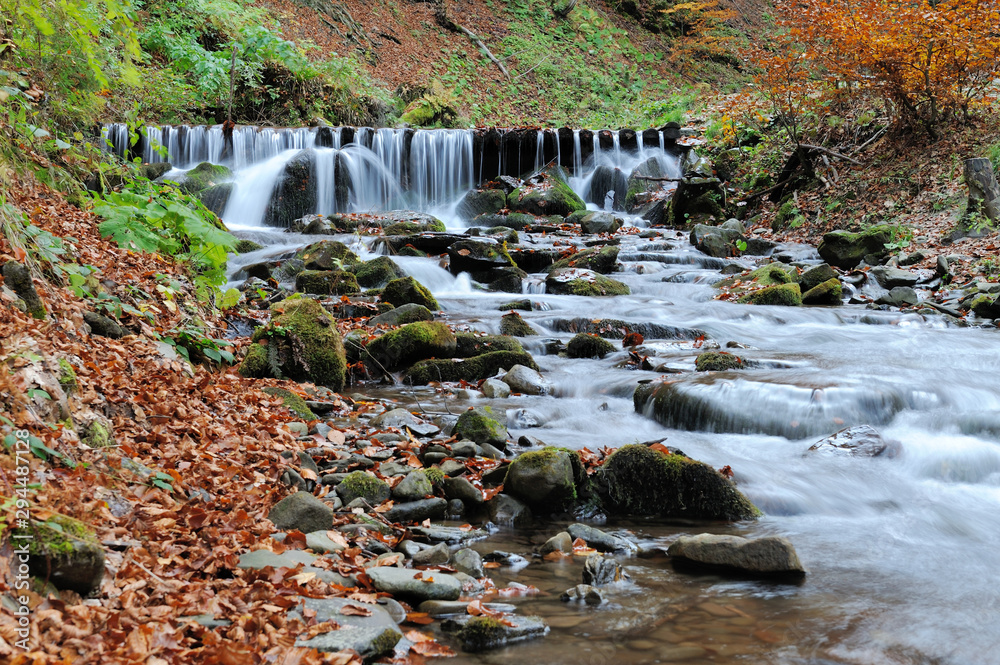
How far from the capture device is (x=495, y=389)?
701 cm

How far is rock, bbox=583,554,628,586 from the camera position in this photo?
11.5 feet

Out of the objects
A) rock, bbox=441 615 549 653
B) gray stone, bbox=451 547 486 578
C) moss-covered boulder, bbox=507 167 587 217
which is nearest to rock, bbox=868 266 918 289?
moss-covered boulder, bbox=507 167 587 217

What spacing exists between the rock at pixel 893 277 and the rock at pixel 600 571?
33.1 feet

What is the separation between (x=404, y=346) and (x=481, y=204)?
1068 cm

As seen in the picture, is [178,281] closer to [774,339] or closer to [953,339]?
[774,339]

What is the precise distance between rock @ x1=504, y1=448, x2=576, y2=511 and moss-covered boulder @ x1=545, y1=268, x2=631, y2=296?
709cm

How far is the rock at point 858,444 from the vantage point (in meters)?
5.53

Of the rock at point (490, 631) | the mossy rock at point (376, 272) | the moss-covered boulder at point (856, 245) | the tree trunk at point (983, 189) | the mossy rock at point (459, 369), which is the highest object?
the tree trunk at point (983, 189)

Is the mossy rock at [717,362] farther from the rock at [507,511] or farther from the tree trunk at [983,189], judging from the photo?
the tree trunk at [983,189]

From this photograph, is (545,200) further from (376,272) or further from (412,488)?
(412,488)

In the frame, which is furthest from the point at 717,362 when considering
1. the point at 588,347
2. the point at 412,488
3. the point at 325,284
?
the point at 325,284

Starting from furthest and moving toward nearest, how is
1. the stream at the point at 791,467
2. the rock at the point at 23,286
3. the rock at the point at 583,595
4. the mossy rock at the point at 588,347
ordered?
the mossy rock at the point at 588,347, the rock at the point at 23,286, the rock at the point at 583,595, the stream at the point at 791,467

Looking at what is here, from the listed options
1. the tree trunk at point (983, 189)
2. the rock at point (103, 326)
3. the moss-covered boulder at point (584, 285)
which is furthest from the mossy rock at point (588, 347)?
the tree trunk at point (983, 189)

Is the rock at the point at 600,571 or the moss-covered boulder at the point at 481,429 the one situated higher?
the moss-covered boulder at the point at 481,429
